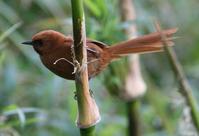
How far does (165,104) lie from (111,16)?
64 centimetres

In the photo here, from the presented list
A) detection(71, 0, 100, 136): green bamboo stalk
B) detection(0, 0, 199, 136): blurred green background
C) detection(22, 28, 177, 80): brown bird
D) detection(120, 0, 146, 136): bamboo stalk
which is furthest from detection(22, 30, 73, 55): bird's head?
detection(120, 0, 146, 136): bamboo stalk

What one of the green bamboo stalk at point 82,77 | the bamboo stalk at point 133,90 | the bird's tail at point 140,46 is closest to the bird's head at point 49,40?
the bird's tail at point 140,46

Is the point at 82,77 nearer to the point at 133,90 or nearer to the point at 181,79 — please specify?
the point at 181,79

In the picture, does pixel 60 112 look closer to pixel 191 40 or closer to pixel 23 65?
pixel 23 65

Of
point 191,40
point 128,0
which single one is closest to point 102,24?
point 128,0

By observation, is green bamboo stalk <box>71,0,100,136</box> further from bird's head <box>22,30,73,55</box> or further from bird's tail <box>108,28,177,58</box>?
bird's tail <box>108,28,177,58</box>

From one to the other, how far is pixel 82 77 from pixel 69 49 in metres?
0.35

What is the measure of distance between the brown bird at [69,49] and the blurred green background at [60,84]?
136 millimetres

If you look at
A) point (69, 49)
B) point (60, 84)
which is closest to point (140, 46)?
point (69, 49)

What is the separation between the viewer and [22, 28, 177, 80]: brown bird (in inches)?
69.7

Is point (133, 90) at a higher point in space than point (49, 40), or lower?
lower

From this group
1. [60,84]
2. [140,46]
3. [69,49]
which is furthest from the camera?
[60,84]

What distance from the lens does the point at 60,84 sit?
8.27ft

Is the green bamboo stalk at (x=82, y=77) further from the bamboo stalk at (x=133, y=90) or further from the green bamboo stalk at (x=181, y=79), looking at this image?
the bamboo stalk at (x=133, y=90)
